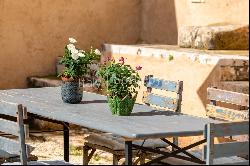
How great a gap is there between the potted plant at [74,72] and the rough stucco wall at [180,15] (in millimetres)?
3806

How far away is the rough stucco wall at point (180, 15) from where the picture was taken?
8.99 meters

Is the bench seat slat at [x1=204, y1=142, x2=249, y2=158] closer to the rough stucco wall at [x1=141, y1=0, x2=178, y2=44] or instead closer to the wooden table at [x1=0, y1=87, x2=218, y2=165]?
the wooden table at [x1=0, y1=87, x2=218, y2=165]

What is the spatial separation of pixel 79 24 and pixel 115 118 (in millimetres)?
5769

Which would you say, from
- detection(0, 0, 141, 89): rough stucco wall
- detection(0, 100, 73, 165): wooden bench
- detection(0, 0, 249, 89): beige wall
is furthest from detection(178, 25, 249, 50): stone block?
detection(0, 100, 73, 165): wooden bench

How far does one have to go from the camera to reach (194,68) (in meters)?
7.69

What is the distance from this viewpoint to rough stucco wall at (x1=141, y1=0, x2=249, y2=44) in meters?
8.99

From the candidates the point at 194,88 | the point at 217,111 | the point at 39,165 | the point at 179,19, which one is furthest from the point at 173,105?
the point at 179,19

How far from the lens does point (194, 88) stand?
7691 millimetres

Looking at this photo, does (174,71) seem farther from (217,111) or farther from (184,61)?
→ (217,111)

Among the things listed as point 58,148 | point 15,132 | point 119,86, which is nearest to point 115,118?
point 119,86

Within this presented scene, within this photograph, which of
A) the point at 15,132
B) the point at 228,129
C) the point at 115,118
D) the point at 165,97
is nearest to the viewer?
the point at 228,129

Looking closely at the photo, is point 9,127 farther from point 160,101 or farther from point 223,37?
point 223,37

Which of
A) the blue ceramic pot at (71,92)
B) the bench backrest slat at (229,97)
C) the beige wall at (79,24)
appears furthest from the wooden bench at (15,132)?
the beige wall at (79,24)

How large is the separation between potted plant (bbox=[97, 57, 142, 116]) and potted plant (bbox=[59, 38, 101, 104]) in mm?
415
